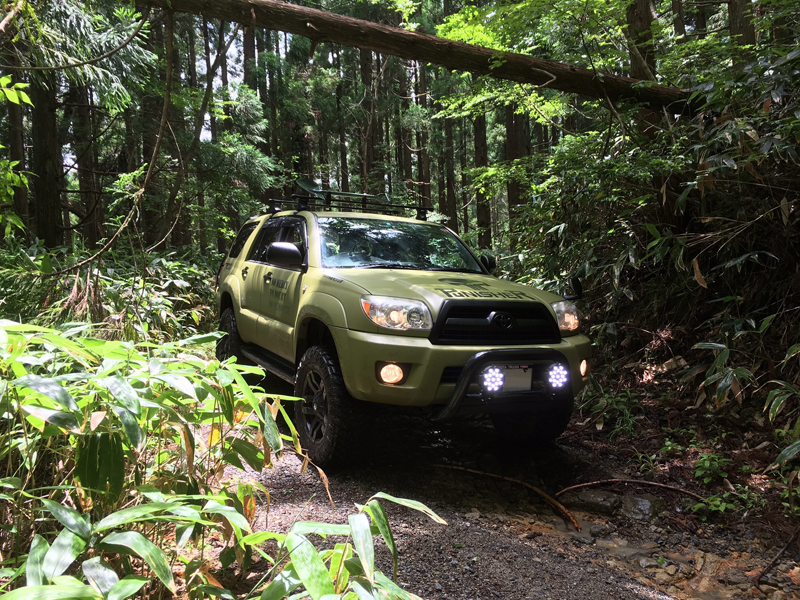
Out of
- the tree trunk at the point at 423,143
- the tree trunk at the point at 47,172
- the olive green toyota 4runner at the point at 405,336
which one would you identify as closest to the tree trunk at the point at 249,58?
the tree trunk at the point at 423,143

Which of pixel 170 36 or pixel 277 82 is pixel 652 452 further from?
pixel 277 82

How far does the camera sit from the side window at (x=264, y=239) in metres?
5.66

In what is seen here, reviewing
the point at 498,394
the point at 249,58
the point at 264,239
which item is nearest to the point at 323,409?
the point at 498,394

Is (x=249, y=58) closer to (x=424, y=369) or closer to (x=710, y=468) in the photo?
(x=424, y=369)

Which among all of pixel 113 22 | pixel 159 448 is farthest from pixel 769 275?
pixel 113 22

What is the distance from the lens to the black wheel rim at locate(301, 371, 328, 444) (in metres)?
3.78

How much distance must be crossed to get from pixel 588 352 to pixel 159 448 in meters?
3.14

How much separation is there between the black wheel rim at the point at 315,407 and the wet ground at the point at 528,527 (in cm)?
28

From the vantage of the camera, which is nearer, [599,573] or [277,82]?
[599,573]

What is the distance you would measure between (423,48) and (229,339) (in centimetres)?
373

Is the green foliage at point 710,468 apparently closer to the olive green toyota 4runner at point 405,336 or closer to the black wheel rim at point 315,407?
the olive green toyota 4runner at point 405,336

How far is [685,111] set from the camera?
6039 millimetres

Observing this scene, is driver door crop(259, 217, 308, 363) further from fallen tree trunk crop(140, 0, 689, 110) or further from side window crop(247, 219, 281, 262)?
fallen tree trunk crop(140, 0, 689, 110)

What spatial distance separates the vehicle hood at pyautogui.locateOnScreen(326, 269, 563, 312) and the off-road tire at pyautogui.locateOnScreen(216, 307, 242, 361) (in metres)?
2.33
